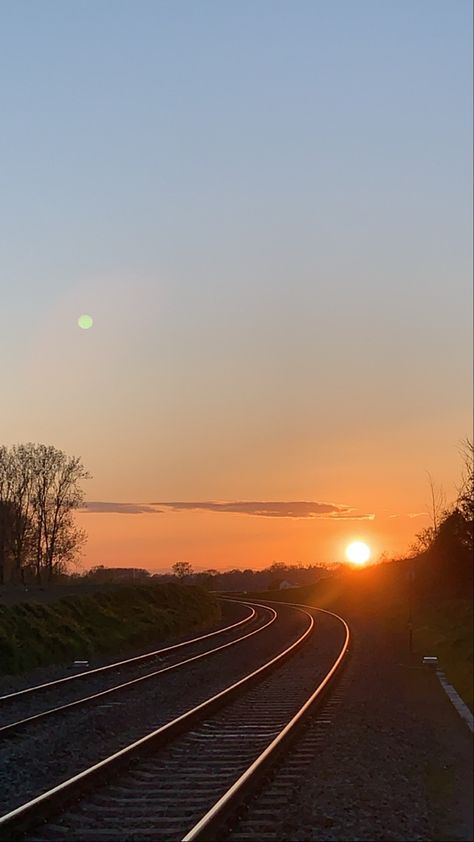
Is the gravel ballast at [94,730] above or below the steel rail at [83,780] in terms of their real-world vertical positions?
below

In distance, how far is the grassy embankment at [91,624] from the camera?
2569 centimetres

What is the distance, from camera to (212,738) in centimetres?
1332

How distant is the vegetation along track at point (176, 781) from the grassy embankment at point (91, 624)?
10.1 metres

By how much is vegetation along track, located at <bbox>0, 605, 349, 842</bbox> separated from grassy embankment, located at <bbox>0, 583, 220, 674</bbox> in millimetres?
10122

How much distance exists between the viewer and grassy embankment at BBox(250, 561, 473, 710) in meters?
25.5

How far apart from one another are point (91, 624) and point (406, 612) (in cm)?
2403

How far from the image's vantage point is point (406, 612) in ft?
170

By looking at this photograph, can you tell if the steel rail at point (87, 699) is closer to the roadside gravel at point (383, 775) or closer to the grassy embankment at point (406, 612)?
the roadside gravel at point (383, 775)

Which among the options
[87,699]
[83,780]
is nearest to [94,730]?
[87,699]

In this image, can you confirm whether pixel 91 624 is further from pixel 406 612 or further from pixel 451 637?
pixel 406 612

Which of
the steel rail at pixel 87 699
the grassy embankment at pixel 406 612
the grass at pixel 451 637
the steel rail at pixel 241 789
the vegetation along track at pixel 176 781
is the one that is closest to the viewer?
the steel rail at pixel 241 789

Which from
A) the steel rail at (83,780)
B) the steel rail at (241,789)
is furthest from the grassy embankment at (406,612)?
the steel rail at (83,780)

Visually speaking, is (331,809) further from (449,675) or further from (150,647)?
(150,647)

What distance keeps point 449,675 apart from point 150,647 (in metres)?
14.2
